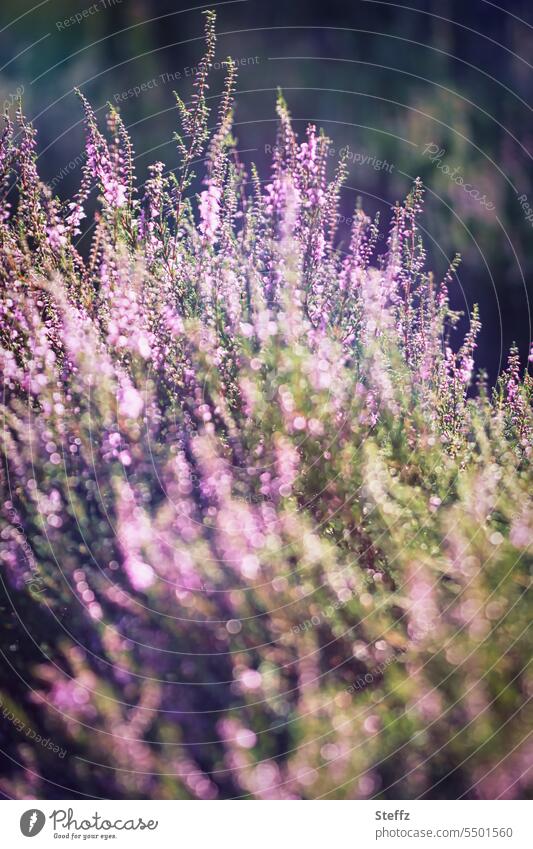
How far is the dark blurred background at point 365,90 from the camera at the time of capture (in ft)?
7.93

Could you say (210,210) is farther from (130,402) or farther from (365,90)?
(365,90)

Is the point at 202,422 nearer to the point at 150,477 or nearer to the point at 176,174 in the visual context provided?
the point at 150,477

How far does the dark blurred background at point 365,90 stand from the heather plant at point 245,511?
185mm

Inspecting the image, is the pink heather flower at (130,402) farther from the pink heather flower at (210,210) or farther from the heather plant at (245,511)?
the pink heather flower at (210,210)

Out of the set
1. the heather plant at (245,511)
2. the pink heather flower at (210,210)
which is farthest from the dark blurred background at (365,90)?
the pink heather flower at (210,210)

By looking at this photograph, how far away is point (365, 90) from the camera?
264 cm

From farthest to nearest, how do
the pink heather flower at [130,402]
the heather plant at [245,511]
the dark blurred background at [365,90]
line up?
the dark blurred background at [365,90], the pink heather flower at [130,402], the heather plant at [245,511]

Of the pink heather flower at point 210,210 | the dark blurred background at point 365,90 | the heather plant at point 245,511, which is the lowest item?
the heather plant at point 245,511

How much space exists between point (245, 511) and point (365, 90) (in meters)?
1.89

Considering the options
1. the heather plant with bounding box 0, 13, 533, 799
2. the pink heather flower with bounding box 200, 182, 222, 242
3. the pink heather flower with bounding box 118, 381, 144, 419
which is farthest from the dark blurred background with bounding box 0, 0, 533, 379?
the pink heather flower with bounding box 118, 381, 144, 419

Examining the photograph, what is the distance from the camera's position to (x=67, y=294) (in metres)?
2.12

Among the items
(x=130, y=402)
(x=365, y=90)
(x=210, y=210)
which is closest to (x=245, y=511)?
(x=130, y=402)
